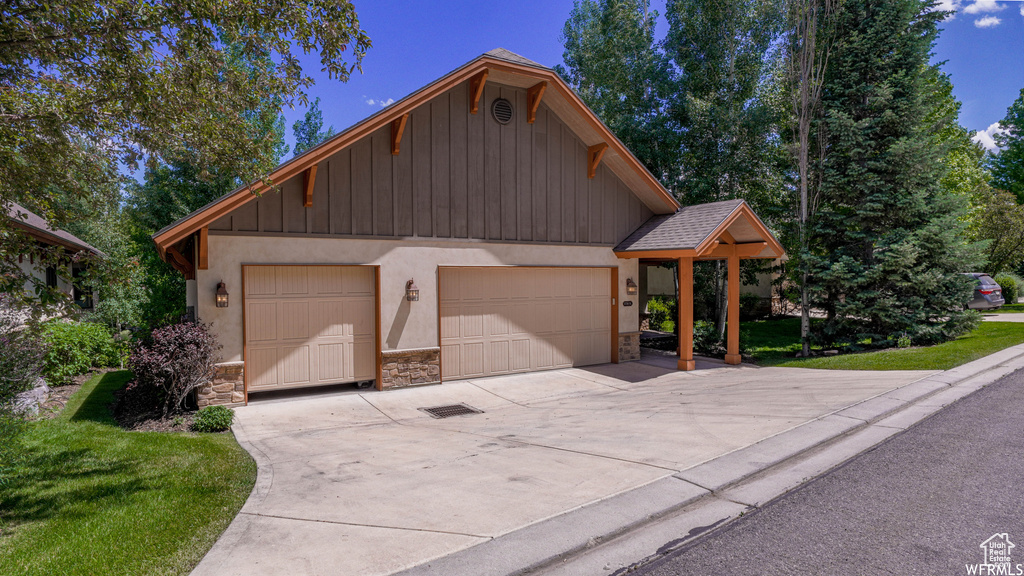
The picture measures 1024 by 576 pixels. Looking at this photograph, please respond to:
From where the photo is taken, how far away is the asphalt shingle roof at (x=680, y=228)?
10492 millimetres

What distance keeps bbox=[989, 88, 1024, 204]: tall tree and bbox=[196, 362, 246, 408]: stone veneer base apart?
4581 cm

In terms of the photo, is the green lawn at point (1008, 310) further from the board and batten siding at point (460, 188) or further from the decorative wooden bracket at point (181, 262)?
the decorative wooden bracket at point (181, 262)

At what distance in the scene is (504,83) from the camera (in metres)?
10.5

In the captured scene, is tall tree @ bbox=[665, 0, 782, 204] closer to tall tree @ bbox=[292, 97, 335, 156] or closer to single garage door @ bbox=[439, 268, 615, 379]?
single garage door @ bbox=[439, 268, 615, 379]

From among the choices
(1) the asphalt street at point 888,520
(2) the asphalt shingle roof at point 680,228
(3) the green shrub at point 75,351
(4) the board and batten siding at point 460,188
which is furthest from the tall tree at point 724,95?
(3) the green shrub at point 75,351

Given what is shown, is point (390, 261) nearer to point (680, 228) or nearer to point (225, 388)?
point (225, 388)

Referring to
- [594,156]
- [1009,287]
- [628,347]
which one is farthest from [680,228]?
[1009,287]

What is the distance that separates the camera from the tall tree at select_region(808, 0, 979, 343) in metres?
12.9

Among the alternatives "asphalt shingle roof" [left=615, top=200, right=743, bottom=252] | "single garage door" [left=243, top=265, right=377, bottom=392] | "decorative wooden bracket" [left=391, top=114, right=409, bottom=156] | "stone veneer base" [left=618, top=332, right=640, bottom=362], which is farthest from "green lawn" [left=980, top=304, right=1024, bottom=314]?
"single garage door" [left=243, top=265, right=377, bottom=392]

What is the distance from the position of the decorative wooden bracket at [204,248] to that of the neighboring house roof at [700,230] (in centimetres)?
818

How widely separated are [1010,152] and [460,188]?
43.4m

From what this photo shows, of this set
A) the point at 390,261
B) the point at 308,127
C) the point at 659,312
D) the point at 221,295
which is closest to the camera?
the point at 221,295

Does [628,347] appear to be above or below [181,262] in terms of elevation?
below

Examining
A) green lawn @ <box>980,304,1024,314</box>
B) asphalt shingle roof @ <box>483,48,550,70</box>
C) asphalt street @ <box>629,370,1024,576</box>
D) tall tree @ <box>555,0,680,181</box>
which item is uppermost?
tall tree @ <box>555,0,680,181</box>
